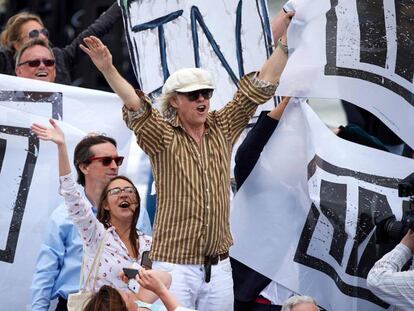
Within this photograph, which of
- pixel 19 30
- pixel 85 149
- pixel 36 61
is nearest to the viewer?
pixel 85 149

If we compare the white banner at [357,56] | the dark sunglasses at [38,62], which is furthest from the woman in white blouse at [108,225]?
the dark sunglasses at [38,62]

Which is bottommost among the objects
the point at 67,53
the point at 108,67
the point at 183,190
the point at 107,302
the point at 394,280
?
the point at 107,302

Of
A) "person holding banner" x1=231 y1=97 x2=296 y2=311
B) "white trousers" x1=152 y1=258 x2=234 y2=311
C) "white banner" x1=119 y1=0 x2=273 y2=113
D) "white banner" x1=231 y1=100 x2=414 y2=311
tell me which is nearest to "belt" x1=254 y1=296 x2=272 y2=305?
"person holding banner" x1=231 y1=97 x2=296 y2=311

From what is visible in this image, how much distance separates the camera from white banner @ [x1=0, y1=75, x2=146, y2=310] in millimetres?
7699

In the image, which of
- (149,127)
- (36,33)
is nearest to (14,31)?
(36,33)

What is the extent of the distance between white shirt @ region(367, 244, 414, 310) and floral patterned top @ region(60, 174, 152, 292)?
1.11 m

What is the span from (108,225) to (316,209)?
0.96 metres

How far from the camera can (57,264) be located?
725 cm

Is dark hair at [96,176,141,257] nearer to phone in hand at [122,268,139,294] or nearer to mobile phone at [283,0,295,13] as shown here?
phone in hand at [122,268,139,294]

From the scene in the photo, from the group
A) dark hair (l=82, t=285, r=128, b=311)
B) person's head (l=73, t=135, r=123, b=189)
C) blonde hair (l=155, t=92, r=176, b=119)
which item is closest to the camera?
dark hair (l=82, t=285, r=128, b=311)

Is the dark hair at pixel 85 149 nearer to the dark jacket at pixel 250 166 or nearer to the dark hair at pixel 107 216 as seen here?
the dark hair at pixel 107 216

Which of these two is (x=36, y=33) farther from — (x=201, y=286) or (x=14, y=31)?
(x=201, y=286)

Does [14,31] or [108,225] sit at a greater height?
[14,31]

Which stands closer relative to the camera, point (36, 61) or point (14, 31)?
point (36, 61)
